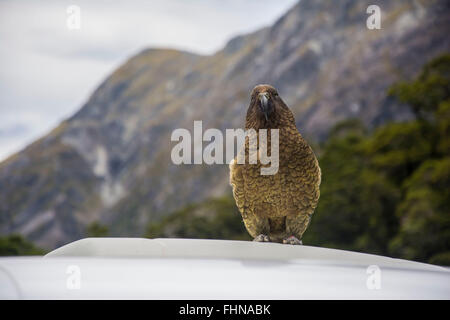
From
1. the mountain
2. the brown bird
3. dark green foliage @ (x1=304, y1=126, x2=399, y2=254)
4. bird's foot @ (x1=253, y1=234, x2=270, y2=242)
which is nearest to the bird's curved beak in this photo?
the brown bird

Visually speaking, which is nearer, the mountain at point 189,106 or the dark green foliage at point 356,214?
the dark green foliage at point 356,214

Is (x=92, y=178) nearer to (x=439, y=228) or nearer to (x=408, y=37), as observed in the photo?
(x=408, y=37)

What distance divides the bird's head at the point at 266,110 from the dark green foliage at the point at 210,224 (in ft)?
36.0

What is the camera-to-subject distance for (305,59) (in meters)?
25.5

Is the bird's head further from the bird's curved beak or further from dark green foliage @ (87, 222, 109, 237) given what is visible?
dark green foliage @ (87, 222, 109, 237)

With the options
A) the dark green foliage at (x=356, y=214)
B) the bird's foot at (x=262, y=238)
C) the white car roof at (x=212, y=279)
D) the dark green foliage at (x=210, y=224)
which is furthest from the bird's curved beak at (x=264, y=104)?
the dark green foliage at (x=210, y=224)

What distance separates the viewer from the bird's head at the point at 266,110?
1.66 m

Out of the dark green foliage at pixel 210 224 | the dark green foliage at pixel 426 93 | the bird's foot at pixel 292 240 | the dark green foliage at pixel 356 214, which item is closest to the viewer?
the bird's foot at pixel 292 240

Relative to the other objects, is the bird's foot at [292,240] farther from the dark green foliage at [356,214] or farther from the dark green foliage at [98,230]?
the dark green foliage at [356,214]

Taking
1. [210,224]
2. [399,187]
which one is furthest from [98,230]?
[399,187]

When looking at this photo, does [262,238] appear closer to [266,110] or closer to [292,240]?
[292,240]

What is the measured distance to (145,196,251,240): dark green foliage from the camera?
13523mm

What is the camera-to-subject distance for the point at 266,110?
5.42 feet

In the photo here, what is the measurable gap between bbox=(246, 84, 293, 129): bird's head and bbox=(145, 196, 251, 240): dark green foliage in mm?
10978
